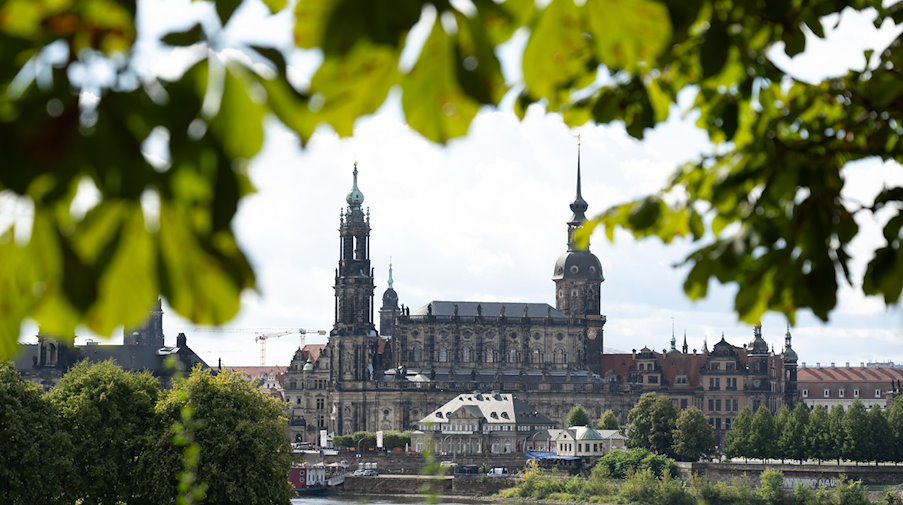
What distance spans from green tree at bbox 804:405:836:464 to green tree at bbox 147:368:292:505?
45684 millimetres

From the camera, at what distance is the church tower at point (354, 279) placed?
105688 mm

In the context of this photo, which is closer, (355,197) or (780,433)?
(780,433)

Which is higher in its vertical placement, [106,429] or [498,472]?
[106,429]

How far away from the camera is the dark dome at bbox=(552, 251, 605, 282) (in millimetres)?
110500

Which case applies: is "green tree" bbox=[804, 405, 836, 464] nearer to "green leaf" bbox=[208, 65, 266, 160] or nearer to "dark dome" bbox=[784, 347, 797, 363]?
"dark dome" bbox=[784, 347, 797, 363]

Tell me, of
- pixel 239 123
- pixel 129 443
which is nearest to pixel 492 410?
pixel 129 443

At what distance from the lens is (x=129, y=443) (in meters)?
37.5

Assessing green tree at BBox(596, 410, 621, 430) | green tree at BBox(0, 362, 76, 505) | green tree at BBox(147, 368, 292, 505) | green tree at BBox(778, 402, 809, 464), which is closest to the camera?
green tree at BBox(0, 362, 76, 505)

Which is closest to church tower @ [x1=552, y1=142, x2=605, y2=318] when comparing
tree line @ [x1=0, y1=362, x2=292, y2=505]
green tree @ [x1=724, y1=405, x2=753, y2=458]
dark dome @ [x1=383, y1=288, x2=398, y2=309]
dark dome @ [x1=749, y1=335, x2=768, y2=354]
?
dark dome @ [x1=749, y1=335, x2=768, y2=354]

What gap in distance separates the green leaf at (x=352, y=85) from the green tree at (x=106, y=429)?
34.7 m

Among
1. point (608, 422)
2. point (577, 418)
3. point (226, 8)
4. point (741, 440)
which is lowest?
point (741, 440)

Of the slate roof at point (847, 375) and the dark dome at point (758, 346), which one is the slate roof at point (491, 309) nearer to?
the dark dome at point (758, 346)

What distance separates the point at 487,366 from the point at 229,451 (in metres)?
70.4

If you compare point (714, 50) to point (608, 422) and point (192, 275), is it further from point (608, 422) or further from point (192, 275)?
point (608, 422)
